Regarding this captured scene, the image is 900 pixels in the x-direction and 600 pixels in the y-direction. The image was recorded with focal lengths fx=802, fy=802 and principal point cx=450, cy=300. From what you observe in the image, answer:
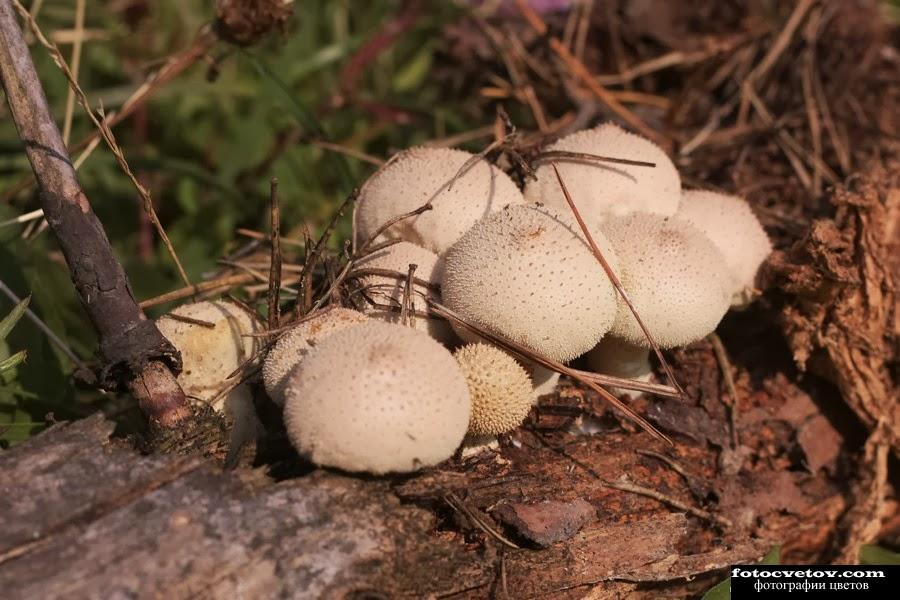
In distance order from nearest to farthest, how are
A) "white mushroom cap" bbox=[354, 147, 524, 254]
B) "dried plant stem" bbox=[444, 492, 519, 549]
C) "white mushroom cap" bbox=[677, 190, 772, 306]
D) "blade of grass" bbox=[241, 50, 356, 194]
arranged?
1. "dried plant stem" bbox=[444, 492, 519, 549]
2. "white mushroom cap" bbox=[354, 147, 524, 254]
3. "white mushroom cap" bbox=[677, 190, 772, 306]
4. "blade of grass" bbox=[241, 50, 356, 194]

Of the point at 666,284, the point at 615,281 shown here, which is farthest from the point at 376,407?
the point at 666,284

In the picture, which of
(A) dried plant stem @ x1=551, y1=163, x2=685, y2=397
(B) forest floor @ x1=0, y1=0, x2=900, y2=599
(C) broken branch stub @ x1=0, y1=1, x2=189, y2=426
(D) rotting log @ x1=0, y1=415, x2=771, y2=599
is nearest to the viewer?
(D) rotting log @ x1=0, y1=415, x2=771, y2=599

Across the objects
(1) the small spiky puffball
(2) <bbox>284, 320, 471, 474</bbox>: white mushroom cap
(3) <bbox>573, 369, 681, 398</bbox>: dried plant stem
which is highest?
(2) <bbox>284, 320, 471, 474</bbox>: white mushroom cap

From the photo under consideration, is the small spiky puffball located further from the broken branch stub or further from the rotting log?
the broken branch stub

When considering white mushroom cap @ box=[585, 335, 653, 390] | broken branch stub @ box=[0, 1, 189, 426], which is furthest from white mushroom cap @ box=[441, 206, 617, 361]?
broken branch stub @ box=[0, 1, 189, 426]

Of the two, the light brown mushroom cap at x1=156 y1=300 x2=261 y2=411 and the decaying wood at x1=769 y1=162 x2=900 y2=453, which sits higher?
the light brown mushroom cap at x1=156 y1=300 x2=261 y2=411

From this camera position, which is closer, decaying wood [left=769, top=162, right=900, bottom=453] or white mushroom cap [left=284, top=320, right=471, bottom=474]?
white mushroom cap [left=284, top=320, right=471, bottom=474]

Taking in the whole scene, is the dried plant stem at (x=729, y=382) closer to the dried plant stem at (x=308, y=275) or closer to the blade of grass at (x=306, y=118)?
the dried plant stem at (x=308, y=275)
